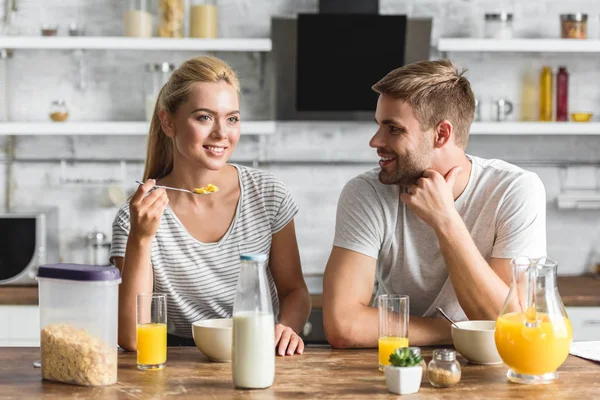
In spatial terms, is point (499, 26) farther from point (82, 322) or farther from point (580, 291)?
point (82, 322)

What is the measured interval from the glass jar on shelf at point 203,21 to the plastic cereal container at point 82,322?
2445 millimetres

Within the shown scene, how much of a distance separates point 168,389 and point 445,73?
1.19 m

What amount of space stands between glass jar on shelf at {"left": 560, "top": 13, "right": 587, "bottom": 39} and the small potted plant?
286 cm

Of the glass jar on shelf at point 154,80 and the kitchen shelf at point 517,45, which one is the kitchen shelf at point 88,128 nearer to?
the glass jar on shelf at point 154,80

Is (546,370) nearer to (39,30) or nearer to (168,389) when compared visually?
(168,389)

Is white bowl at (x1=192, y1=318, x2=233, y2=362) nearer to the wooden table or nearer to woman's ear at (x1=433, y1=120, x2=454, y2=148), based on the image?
the wooden table

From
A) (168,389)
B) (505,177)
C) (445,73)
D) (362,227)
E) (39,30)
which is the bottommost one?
(168,389)

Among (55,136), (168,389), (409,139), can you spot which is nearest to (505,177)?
(409,139)

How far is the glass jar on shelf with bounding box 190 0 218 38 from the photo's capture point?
3.98 metres

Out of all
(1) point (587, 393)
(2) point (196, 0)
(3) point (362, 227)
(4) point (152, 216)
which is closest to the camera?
(1) point (587, 393)

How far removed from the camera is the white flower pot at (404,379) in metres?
1.61

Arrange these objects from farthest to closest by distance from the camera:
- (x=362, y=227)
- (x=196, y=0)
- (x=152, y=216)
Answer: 1. (x=196, y=0)
2. (x=362, y=227)
3. (x=152, y=216)

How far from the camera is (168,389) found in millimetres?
1646

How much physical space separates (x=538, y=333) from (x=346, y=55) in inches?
96.1
